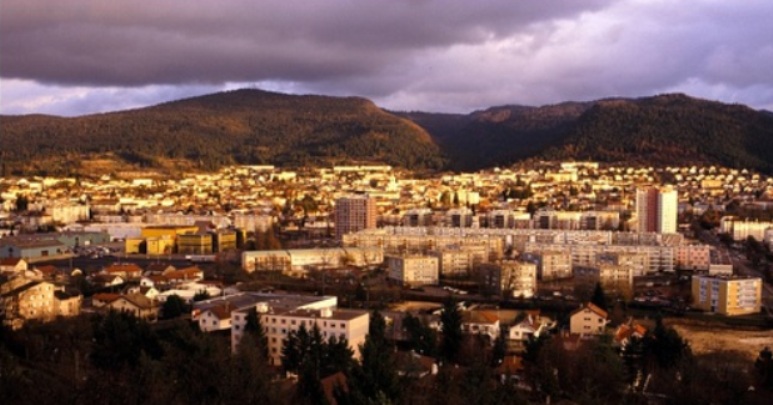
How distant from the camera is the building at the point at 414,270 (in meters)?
15.8

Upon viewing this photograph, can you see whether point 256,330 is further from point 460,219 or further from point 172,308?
point 460,219

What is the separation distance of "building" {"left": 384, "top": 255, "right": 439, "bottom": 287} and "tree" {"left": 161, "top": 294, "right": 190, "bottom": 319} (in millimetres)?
4769

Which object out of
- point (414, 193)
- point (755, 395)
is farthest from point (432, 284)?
point (414, 193)

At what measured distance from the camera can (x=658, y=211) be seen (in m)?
22.5

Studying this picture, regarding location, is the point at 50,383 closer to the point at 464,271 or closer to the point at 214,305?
the point at 214,305

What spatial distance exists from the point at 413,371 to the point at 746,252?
14.0 m

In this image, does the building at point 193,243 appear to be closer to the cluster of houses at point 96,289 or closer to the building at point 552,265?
the cluster of houses at point 96,289

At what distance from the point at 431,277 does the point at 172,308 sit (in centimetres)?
568

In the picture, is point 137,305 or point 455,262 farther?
point 455,262

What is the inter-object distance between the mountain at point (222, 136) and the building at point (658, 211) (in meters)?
23.5

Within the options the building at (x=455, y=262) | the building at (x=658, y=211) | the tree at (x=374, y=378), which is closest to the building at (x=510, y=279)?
the building at (x=455, y=262)

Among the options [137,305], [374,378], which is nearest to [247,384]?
[374,378]

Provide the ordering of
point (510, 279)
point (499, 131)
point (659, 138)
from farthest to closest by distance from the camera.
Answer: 1. point (499, 131)
2. point (659, 138)
3. point (510, 279)

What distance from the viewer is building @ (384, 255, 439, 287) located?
15812 millimetres
